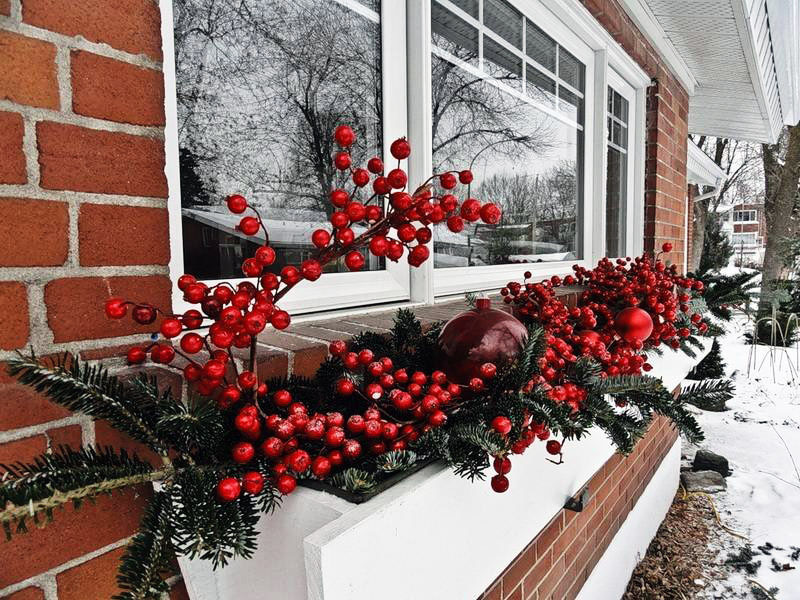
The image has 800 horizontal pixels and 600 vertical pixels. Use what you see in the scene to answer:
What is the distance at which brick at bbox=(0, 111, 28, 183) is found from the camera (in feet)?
2.09

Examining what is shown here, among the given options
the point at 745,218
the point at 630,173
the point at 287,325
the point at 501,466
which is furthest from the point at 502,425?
the point at 745,218

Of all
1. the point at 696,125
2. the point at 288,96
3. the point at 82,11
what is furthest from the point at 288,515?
the point at 696,125

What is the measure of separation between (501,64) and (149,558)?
1918 mm

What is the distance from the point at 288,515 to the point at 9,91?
0.63 meters

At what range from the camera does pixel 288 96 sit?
121 cm

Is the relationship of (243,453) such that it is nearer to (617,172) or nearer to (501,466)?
(501,466)

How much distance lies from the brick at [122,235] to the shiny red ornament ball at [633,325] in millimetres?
1034

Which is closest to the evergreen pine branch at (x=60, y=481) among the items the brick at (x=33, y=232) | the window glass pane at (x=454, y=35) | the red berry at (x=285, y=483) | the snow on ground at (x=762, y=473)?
the red berry at (x=285, y=483)

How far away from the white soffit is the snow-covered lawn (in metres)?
3.25

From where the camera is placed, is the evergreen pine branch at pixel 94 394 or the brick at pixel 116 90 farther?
the brick at pixel 116 90

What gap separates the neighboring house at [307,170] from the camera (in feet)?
2.19

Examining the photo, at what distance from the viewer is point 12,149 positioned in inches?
25.4

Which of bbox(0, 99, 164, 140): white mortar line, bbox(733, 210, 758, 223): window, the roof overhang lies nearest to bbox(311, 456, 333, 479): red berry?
bbox(0, 99, 164, 140): white mortar line

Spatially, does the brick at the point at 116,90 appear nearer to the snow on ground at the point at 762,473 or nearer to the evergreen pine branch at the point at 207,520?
the evergreen pine branch at the point at 207,520
